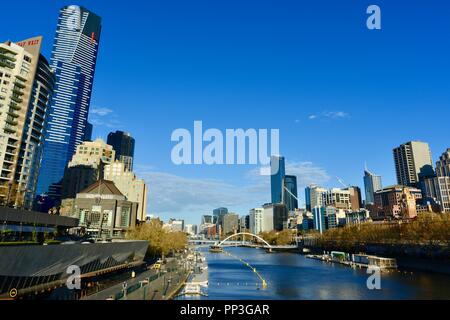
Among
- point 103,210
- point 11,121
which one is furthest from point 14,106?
point 103,210

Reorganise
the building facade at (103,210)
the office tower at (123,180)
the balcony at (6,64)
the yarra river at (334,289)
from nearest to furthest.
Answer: the yarra river at (334,289)
the balcony at (6,64)
the building facade at (103,210)
the office tower at (123,180)

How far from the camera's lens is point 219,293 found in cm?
4188

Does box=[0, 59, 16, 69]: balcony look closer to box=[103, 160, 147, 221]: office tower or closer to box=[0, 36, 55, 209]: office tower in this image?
box=[0, 36, 55, 209]: office tower

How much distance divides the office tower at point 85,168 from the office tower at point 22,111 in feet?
226

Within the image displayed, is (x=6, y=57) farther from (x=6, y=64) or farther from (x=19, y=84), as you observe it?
(x=19, y=84)

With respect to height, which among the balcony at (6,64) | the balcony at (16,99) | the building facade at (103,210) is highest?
the balcony at (6,64)

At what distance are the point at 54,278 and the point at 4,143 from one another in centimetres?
5919

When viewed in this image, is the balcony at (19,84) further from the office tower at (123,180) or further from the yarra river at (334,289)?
Answer: the yarra river at (334,289)

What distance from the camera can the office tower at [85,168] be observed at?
161750 millimetres

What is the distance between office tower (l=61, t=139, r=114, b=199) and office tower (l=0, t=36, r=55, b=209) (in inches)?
2708

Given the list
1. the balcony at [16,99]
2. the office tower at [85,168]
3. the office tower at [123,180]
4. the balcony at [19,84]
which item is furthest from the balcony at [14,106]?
the office tower at [85,168]

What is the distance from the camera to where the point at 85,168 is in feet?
535
